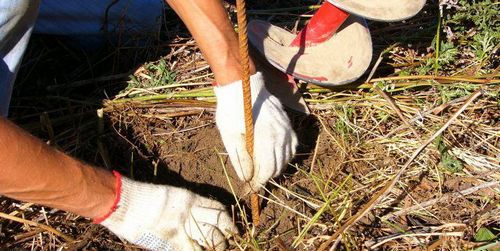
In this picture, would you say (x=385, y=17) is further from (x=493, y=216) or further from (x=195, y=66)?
(x=195, y=66)

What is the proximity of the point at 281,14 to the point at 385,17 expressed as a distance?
2.36 ft

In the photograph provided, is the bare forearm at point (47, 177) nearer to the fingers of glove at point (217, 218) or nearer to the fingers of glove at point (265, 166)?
the fingers of glove at point (217, 218)

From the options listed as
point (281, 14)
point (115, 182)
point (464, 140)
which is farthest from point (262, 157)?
point (281, 14)

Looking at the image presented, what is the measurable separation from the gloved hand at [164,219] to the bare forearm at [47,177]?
0.14 feet

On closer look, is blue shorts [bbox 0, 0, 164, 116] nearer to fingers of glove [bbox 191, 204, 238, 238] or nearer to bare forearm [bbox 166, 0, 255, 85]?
bare forearm [bbox 166, 0, 255, 85]

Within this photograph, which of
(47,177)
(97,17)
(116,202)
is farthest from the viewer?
(97,17)

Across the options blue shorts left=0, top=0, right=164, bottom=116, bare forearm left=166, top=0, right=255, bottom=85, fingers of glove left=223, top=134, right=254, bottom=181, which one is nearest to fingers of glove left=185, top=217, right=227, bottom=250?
fingers of glove left=223, top=134, right=254, bottom=181

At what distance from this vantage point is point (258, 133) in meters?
1.53

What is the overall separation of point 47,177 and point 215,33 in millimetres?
531

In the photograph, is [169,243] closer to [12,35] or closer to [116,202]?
[116,202]

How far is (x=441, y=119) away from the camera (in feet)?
5.70

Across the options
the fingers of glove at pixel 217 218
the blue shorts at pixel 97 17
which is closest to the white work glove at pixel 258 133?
the fingers of glove at pixel 217 218

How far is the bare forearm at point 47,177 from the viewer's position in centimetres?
126

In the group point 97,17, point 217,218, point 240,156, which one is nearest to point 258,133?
point 240,156
